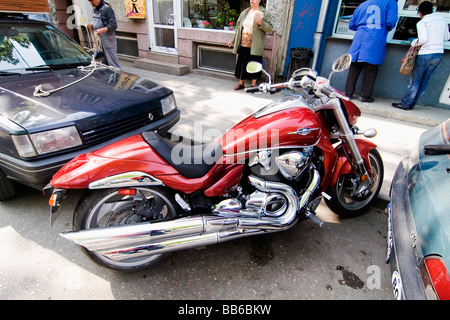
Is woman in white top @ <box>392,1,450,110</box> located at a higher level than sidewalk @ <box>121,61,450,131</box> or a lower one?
higher

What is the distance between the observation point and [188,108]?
4.92 m

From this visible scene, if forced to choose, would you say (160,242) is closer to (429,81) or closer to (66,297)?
(66,297)

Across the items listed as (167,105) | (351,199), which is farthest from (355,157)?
(167,105)

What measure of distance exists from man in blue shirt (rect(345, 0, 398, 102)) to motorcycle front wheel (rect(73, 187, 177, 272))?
15.8 ft

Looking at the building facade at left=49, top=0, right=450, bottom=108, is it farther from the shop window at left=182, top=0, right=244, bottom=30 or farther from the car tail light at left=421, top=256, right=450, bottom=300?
the car tail light at left=421, top=256, right=450, bottom=300

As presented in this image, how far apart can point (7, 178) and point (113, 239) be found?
168cm

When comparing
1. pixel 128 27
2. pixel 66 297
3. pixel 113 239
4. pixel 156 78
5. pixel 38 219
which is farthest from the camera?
pixel 128 27

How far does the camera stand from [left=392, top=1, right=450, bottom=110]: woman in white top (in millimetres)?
4395

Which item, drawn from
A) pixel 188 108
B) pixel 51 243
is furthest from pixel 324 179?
pixel 188 108

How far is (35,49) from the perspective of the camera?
10.3 ft

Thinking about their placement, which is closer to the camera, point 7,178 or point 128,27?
point 7,178

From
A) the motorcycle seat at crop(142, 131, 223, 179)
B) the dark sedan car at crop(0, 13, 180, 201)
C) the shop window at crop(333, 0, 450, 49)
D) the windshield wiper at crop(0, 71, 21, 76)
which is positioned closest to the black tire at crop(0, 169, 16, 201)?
the dark sedan car at crop(0, 13, 180, 201)

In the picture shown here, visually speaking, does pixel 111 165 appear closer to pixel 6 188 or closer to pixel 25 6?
pixel 6 188

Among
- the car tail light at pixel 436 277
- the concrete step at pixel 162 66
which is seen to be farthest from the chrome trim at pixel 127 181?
the concrete step at pixel 162 66
